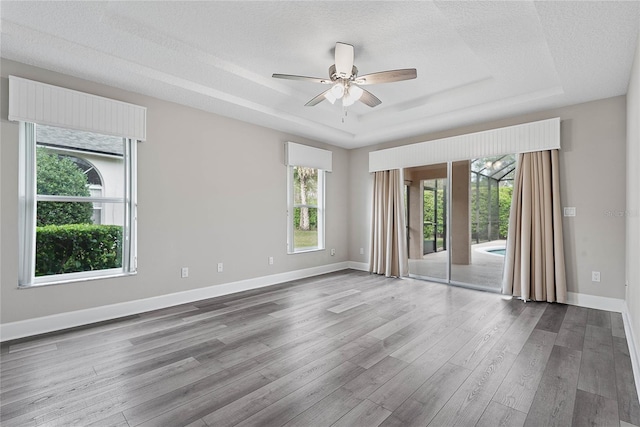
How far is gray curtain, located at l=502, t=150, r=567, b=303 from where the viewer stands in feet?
12.7

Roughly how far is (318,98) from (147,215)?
2462mm

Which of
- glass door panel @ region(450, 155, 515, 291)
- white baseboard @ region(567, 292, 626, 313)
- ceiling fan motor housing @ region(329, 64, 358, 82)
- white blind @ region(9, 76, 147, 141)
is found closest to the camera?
white blind @ region(9, 76, 147, 141)

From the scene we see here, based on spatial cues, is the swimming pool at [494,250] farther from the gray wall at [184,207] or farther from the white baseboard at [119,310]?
the white baseboard at [119,310]

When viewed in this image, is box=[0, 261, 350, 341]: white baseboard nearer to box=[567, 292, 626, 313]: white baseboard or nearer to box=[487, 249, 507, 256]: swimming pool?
box=[487, 249, 507, 256]: swimming pool

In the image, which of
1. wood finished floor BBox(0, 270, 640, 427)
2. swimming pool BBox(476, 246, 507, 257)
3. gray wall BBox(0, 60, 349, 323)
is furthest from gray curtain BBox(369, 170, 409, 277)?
wood finished floor BBox(0, 270, 640, 427)

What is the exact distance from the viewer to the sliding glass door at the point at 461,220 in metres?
4.54

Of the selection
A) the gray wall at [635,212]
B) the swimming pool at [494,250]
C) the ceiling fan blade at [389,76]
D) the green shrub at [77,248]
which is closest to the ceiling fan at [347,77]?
the ceiling fan blade at [389,76]

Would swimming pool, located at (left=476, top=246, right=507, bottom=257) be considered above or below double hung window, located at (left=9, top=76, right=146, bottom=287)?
below

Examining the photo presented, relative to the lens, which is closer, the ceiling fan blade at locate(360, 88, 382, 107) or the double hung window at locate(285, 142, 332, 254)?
the ceiling fan blade at locate(360, 88, 382, 107)

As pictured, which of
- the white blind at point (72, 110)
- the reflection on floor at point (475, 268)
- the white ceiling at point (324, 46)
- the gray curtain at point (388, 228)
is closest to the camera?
the white ceiling at point (324, 46)

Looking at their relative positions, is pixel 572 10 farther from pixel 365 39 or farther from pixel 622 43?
pixel 365 39

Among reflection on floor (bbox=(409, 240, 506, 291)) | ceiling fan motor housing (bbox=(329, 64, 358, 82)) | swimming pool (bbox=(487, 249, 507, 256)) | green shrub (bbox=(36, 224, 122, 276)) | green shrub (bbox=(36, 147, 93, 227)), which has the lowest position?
reflection on floor (bbox=(409, 240, 506, 291))

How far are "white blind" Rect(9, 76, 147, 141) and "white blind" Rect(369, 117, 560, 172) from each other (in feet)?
13.2

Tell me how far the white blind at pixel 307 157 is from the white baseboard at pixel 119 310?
200 cm
